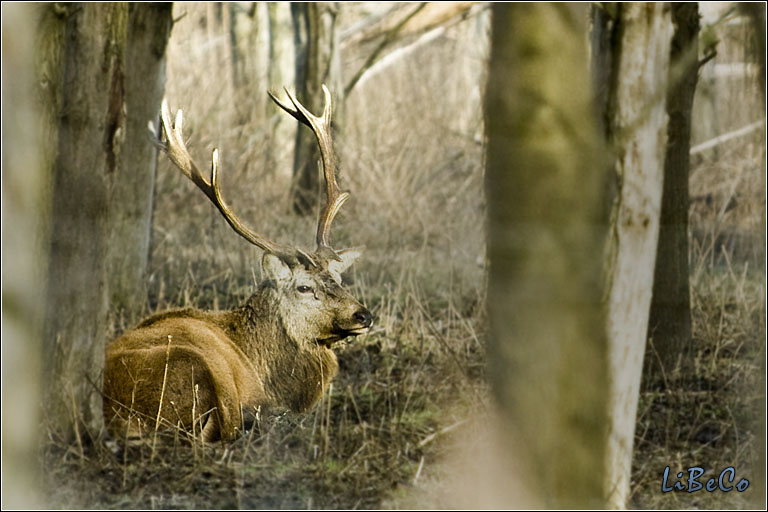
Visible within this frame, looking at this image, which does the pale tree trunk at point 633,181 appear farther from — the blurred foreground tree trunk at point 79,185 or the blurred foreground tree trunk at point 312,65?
the blurred foreground tree trunk at point 312,65

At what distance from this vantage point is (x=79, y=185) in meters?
2.45

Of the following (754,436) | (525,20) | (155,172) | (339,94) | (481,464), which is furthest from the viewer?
(339,94)

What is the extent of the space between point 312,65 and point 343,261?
2989mm

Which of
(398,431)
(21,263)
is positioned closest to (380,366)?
(398,431)

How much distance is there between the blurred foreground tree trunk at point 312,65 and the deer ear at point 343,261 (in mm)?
1795

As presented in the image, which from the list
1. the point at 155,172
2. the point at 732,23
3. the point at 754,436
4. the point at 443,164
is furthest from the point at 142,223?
the point at 732,23

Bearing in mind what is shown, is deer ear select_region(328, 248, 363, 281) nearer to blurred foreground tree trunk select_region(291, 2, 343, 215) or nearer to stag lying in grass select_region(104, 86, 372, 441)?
stag lying in grass select_region(104, 86, 372, 441)

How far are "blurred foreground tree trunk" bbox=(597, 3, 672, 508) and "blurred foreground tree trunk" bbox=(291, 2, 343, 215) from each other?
1839 millimetres

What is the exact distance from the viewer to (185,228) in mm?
3422

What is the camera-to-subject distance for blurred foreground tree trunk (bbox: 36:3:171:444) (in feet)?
7.68

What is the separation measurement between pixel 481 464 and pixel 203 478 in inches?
28.8

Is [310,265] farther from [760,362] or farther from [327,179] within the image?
[760,362]

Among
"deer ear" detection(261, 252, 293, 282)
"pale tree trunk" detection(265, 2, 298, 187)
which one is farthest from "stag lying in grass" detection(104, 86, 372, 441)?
"pale tree trunk" detection(265, 2, 298, 187)

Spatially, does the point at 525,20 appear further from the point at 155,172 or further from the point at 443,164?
the point at 443,164
